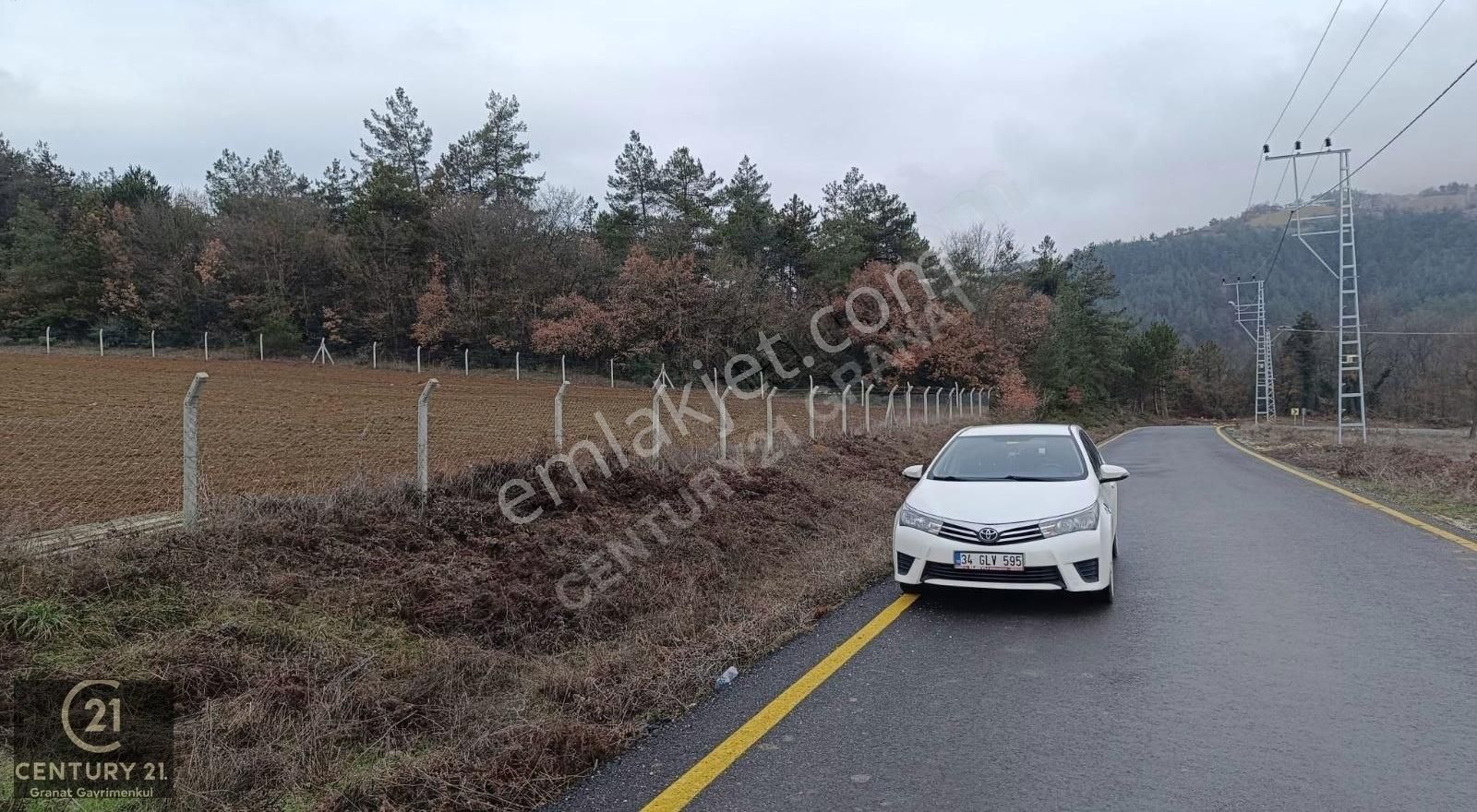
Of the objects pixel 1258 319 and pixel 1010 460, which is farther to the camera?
pixel 1258 319

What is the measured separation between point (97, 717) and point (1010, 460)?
6.72 metres

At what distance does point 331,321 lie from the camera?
45312 millimetres

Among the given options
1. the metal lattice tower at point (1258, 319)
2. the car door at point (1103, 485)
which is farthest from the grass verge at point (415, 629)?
the metal lattice tower at point (1258, 319)

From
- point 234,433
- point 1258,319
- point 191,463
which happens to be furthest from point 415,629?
point 1258,319

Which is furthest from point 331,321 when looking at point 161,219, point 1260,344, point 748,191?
point 1260,344

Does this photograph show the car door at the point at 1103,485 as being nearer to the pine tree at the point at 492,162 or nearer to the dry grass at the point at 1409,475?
the dry grass at the point at 1409,475

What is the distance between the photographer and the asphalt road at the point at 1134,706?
3.22 m

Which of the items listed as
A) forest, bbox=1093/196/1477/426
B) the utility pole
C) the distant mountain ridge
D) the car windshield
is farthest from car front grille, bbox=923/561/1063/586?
the distant mountain ridge

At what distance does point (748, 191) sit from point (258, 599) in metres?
46.6

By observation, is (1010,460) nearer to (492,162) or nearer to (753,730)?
(753,730)

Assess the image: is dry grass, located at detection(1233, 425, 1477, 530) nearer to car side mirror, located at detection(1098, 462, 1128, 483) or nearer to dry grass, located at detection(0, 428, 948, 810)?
car side mirror, located at detection(1098, 462, 1128, 483)

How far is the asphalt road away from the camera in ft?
10.6

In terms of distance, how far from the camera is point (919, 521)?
20.3 ft

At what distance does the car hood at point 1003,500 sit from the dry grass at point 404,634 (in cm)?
102
